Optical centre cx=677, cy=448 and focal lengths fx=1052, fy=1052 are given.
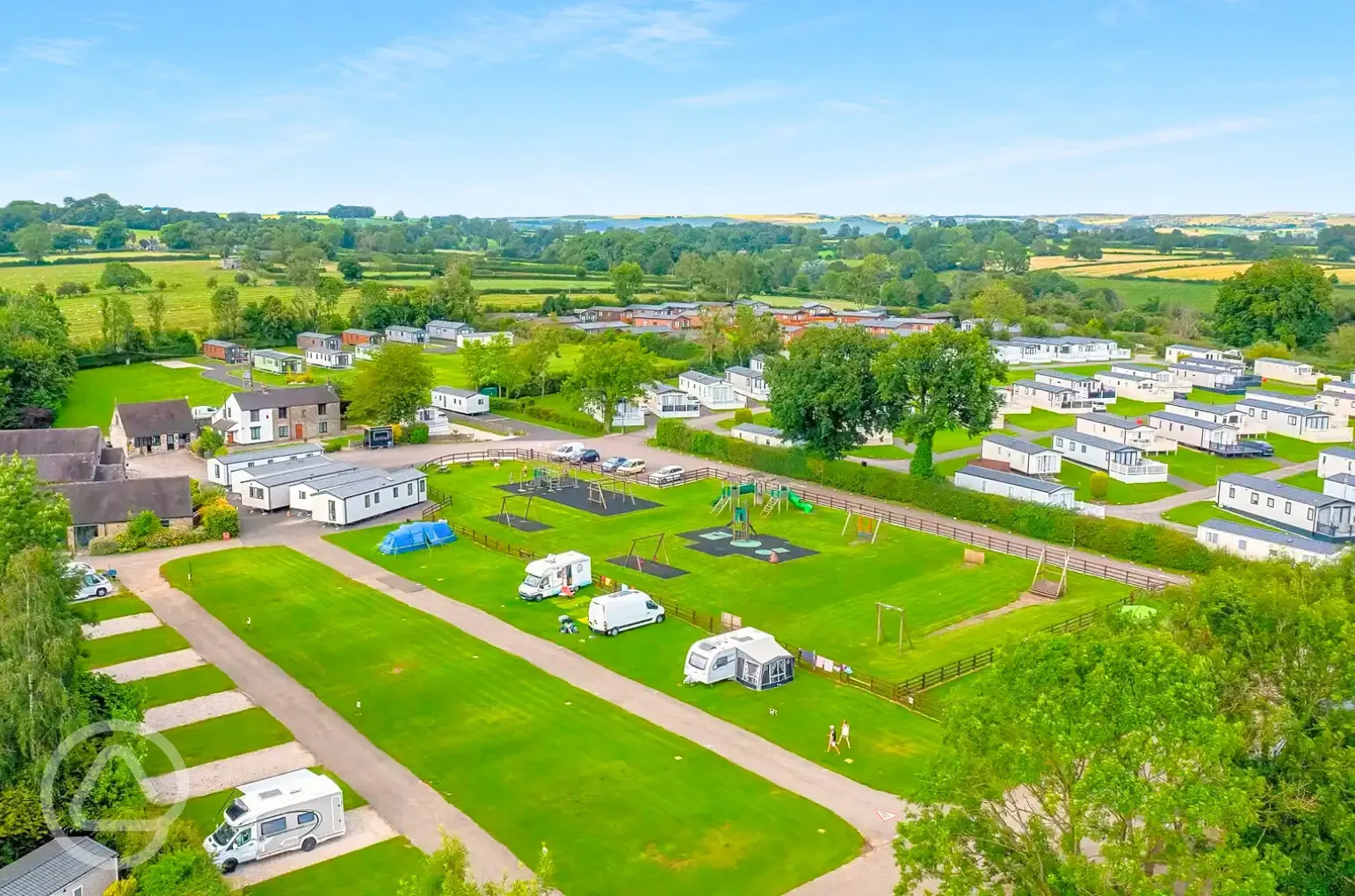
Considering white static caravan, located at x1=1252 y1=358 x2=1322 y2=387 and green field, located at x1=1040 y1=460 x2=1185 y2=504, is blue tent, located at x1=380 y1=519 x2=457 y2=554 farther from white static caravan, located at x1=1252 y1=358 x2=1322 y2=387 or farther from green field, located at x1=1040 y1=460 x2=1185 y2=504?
white static caravan, located at x1=1252 y1=358 x2=1322 y2=387

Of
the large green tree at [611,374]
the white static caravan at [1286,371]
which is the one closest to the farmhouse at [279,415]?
the large green tree at [611,374]

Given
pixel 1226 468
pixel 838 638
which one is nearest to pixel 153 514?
pixel 838 638

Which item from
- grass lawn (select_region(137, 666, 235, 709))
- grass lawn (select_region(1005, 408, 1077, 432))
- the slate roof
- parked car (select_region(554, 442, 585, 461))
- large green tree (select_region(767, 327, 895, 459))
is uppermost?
large green tree (select_region(767, 327, 895, 459))

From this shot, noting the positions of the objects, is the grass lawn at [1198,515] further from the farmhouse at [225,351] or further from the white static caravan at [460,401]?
the farmhouse at [225,351]

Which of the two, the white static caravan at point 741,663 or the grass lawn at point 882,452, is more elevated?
the white static caravan at point 741,663

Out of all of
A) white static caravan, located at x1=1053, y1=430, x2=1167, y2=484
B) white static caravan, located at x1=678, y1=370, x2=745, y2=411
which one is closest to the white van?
white static caravan, located at x1=1053, y1=430, x2=1167, y2=484
